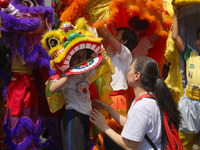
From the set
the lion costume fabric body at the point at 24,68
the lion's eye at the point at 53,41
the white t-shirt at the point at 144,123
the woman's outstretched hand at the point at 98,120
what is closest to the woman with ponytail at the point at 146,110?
the white t-shirt at the point at 144,123

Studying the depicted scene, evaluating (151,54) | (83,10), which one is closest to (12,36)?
(83,10)

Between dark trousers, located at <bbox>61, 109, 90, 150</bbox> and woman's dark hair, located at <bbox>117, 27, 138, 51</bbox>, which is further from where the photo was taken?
woman's dark hair, located at <bbox>117, 27, 138, 51</bbox>

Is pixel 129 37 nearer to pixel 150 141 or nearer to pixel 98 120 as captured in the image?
pixel 98 120

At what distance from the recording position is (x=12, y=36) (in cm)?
345

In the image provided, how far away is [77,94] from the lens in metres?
2.48

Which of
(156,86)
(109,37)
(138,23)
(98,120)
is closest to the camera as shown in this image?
(156,86)

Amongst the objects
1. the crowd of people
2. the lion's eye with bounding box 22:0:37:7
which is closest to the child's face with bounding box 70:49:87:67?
the crowd of people

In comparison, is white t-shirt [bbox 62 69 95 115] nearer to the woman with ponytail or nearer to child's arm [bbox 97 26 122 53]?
the woman with ponytail

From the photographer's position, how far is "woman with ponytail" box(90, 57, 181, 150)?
76.6 inches

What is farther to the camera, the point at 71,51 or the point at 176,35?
the point at 176,35

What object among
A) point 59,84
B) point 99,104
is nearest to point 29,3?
point 59,84

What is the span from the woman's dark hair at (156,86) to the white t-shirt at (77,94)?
59 centimetres

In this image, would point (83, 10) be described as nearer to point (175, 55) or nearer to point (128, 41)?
point (128, 41)

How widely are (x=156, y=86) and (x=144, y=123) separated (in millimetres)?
298
